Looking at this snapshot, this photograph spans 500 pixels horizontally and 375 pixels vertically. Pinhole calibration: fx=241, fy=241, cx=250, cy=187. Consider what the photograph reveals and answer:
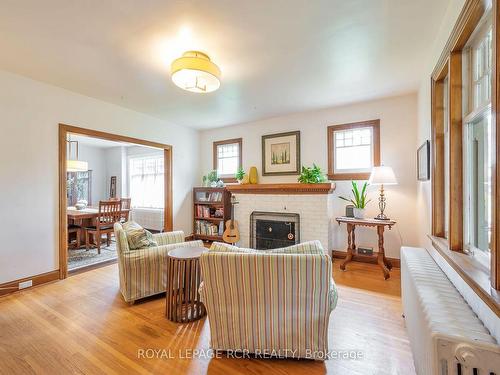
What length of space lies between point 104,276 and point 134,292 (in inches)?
44.6

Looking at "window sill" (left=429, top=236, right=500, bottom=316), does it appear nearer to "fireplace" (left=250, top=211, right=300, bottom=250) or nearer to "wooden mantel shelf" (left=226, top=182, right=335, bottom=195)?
"wooden mantel shelf" (left=226, top=182, right=335, bottom=195)

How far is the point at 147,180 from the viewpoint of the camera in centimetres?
660

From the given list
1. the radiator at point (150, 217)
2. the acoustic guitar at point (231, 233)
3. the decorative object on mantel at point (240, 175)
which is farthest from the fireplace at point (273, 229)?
the radiator at point (150, 217)

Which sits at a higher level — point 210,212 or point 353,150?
point 353,150

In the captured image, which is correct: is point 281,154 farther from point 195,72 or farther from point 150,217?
point 150,217

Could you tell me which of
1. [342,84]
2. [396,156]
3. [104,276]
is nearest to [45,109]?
[104,276]

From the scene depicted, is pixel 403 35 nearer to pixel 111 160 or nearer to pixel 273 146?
pixel 273 146

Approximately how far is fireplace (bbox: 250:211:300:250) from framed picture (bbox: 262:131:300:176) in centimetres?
83

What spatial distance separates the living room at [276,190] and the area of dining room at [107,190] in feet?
1.09

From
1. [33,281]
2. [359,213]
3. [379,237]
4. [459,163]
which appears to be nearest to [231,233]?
[359,213]

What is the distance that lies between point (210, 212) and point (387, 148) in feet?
11.4

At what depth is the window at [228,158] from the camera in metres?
5.06

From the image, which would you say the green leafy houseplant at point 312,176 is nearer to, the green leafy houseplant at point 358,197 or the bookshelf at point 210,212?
the green leafy houseplant at point 358,197

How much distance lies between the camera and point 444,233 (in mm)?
2039
